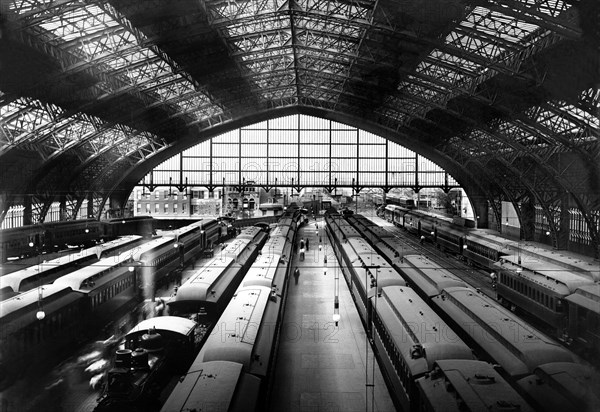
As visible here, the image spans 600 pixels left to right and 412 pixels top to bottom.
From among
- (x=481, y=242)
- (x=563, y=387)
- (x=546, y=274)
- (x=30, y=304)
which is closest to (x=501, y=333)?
(x=563, y=387)

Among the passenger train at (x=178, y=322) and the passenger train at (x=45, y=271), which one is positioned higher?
the passenger train at (x=45, y=271)

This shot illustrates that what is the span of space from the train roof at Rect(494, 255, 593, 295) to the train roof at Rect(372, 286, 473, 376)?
15.7ft

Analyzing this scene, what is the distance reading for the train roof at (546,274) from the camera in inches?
556

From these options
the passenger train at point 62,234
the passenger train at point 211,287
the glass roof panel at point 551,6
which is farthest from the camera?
the passenger train at point 62,234

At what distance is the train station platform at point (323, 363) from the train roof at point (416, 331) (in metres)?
1.12

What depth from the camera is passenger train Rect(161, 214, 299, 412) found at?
24.0 ft

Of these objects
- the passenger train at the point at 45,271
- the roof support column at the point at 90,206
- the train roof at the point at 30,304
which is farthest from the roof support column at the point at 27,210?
the train roof at the point at 30,304

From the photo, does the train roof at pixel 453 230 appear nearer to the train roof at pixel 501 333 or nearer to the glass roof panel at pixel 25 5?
the train roof at pixel 501 333

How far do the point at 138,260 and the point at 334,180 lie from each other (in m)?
28.7

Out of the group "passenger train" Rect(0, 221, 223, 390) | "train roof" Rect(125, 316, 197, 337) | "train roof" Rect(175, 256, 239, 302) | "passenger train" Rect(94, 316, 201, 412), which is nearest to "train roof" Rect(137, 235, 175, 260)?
"passenger train" Rect(0, 221, 223, 390)

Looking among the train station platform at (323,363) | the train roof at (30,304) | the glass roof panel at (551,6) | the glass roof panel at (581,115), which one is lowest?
the train station platform at (323,363)

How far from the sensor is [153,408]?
9562 millimetres

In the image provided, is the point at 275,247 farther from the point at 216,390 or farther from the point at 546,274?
the point at 216,390

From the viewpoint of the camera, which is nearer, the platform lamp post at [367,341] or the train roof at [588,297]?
the platform lamp post at [367,341]
